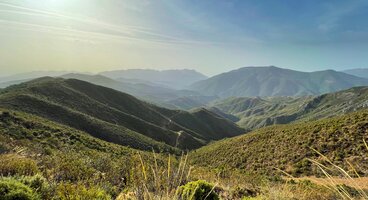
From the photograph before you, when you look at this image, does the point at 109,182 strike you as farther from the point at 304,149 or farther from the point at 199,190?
the point at 304,149

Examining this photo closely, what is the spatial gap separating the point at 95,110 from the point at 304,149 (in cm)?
6164

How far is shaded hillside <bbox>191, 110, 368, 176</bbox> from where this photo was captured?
25.2 m

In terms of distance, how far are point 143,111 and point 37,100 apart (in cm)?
5333

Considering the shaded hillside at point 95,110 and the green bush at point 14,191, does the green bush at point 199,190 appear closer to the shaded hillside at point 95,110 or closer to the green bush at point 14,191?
the green bush at point 14,191

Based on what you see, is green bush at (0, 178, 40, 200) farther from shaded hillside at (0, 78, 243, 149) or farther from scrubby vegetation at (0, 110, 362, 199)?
shaded hillside at (0, 78, 243, 149)

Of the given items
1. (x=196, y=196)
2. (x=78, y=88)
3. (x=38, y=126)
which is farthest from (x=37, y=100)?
(x=196, y=196)

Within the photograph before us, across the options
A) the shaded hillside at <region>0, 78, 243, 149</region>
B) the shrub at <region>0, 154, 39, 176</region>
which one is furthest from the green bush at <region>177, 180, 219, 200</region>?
the shaded hillside at <region>0, 78, 243, 149</region>

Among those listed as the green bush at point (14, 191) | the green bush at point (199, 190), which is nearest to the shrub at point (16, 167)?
the green bush at point (14, 191)

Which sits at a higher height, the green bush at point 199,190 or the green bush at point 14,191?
the green bush at point 14,191

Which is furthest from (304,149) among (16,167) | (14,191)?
(14,191)

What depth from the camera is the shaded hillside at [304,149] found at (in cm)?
2516

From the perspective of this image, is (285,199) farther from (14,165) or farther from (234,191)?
(14,165)

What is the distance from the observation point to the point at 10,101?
2206 inches

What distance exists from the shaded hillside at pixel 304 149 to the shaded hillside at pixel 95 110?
2944 centimetres
